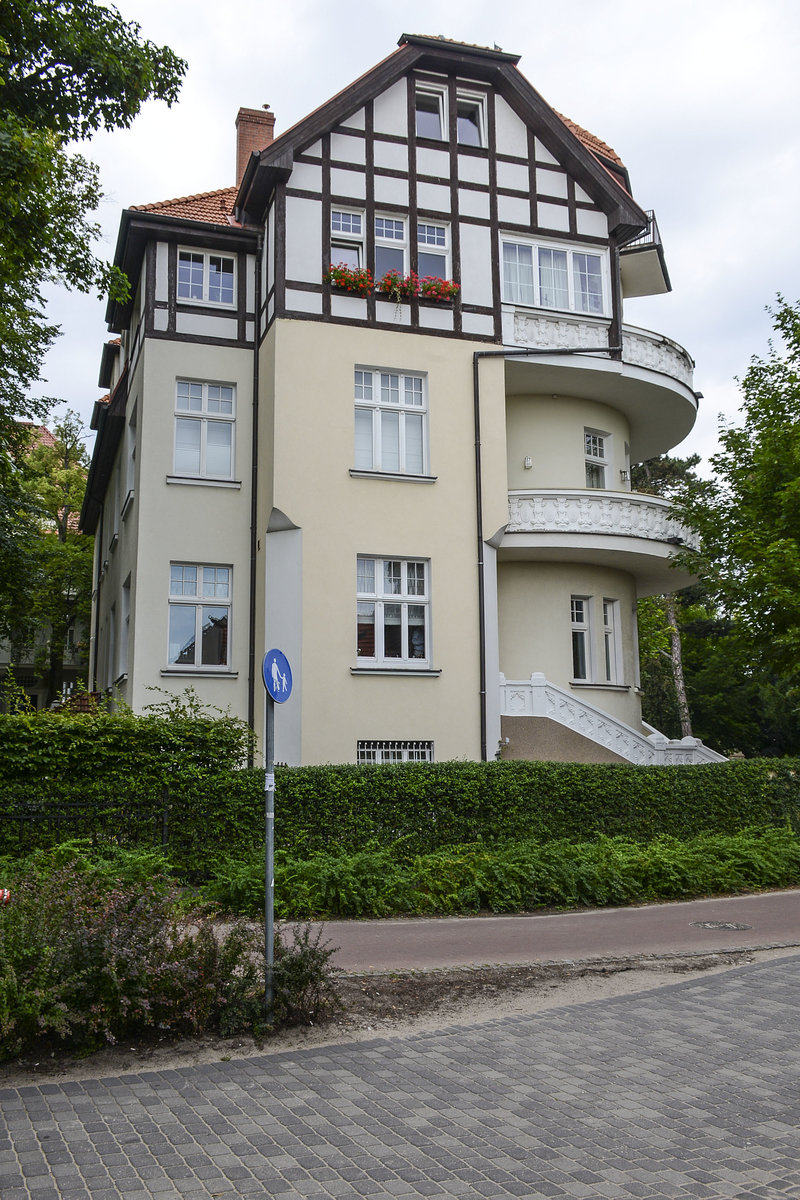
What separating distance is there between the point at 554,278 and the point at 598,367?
2150 millimetres

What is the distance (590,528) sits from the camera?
2075cm

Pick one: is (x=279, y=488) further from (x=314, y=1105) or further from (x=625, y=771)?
(x=314, y=1105)

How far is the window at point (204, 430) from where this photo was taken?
66.4ft

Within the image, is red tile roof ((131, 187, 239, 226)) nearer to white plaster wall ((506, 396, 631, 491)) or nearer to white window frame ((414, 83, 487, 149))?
white window frame ((414, 83, 487, 149))

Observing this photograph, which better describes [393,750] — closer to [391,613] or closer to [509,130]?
[391,613]

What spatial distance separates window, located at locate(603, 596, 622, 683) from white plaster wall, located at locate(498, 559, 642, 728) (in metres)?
0.41

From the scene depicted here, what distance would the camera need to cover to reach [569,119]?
25.2 metres

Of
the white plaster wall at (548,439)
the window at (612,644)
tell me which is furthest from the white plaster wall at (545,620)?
the white plaster wall at (548,439)

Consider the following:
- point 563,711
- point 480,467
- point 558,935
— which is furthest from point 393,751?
point 558,935

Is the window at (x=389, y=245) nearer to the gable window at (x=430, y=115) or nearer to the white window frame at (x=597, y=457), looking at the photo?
the gable window at (x=430, y=115)

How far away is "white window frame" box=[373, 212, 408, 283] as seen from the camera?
20422 millimetres

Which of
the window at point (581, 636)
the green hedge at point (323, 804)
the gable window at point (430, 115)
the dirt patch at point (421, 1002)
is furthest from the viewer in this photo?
the window at point (581, 636)

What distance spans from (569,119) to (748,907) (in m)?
19.1

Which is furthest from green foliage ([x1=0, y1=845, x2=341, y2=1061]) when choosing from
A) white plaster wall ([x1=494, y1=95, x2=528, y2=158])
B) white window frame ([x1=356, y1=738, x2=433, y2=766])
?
white plaster wall ([x1=494, y1=95, x2=528, y2=158])
